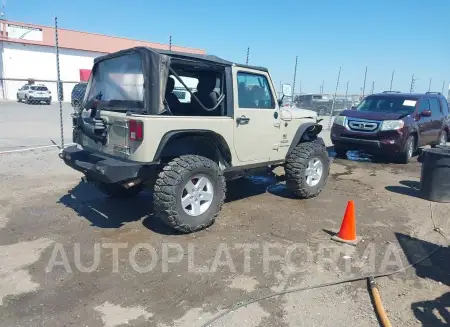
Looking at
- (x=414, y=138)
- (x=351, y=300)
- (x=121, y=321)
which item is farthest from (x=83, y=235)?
(x=414, y=138)

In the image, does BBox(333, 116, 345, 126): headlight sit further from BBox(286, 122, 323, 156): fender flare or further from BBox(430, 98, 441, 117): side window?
BBox(286, 122, 323, 156): fender flare

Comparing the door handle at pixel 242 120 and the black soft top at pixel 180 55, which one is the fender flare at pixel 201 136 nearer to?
the door handle at pixel 242 120

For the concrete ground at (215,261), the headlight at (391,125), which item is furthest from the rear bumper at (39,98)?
the headlight at (391,125)

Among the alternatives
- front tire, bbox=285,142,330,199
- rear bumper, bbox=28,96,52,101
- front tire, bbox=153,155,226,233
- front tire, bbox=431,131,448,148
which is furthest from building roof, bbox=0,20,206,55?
front tire, bbox=153,155,226,233

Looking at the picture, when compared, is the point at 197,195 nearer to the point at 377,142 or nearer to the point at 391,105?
the point at 377,142

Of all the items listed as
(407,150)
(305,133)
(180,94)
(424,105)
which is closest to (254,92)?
(180,94)

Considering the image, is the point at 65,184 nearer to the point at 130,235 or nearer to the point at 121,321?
the point at 130,235

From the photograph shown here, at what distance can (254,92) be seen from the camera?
530cm

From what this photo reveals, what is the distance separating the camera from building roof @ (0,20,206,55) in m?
37.1

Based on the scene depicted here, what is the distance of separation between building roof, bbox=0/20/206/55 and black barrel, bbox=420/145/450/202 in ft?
95.8

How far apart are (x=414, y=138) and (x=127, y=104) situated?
870 centimetres

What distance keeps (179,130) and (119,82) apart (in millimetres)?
1147

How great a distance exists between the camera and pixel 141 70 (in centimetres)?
427

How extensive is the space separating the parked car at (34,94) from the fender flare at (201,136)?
3004 cm
